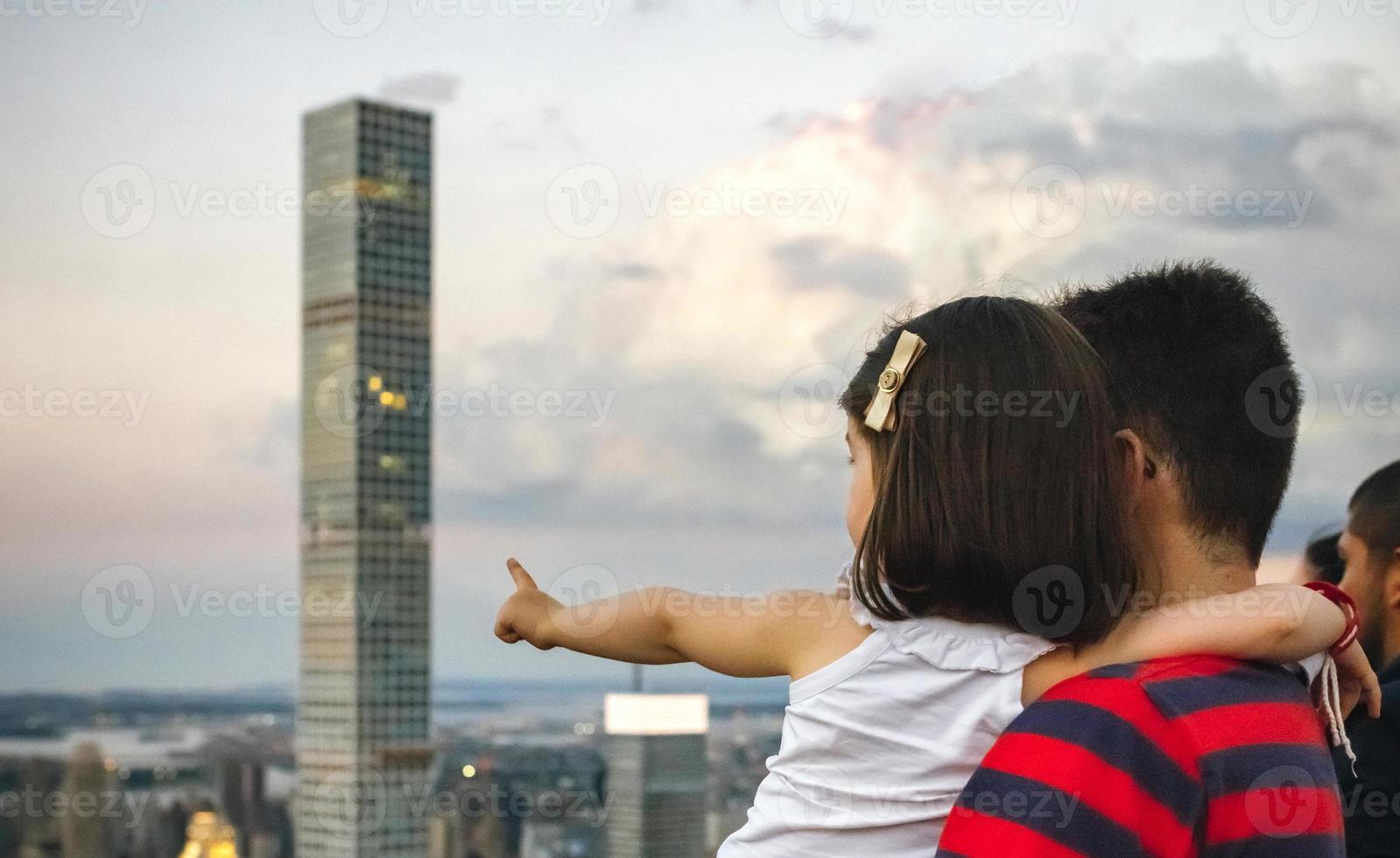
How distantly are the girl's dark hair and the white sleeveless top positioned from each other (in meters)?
0.02

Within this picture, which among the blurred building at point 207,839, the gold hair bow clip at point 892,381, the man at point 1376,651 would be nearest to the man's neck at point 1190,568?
the gold hair bow clip at point 892,381

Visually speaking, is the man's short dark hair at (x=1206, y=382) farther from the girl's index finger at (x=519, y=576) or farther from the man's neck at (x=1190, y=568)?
the girl's index finger at (x=519, y=576)

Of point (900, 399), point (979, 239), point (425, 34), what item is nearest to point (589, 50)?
point (425, 34)

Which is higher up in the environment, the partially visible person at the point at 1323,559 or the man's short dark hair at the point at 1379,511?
the man's short dark hair at the point at 1379,511

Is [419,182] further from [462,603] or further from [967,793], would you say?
[967,793]

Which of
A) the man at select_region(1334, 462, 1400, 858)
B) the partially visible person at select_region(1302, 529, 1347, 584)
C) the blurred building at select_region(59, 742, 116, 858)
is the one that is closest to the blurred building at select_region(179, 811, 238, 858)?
the blurred building at select_region(59, 742, 116, 858)

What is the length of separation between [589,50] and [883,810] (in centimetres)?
682

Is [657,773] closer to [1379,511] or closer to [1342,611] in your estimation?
[1379,511]

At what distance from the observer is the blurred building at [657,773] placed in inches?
217

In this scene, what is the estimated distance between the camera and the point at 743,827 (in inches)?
32.8

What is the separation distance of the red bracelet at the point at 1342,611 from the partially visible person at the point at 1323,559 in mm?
1193

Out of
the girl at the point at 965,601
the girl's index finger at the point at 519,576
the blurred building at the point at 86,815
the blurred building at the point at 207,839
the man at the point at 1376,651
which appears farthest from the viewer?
the blurred building at the point at 86,815

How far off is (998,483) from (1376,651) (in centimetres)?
111

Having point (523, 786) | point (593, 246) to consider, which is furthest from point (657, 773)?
point (593, 246)
